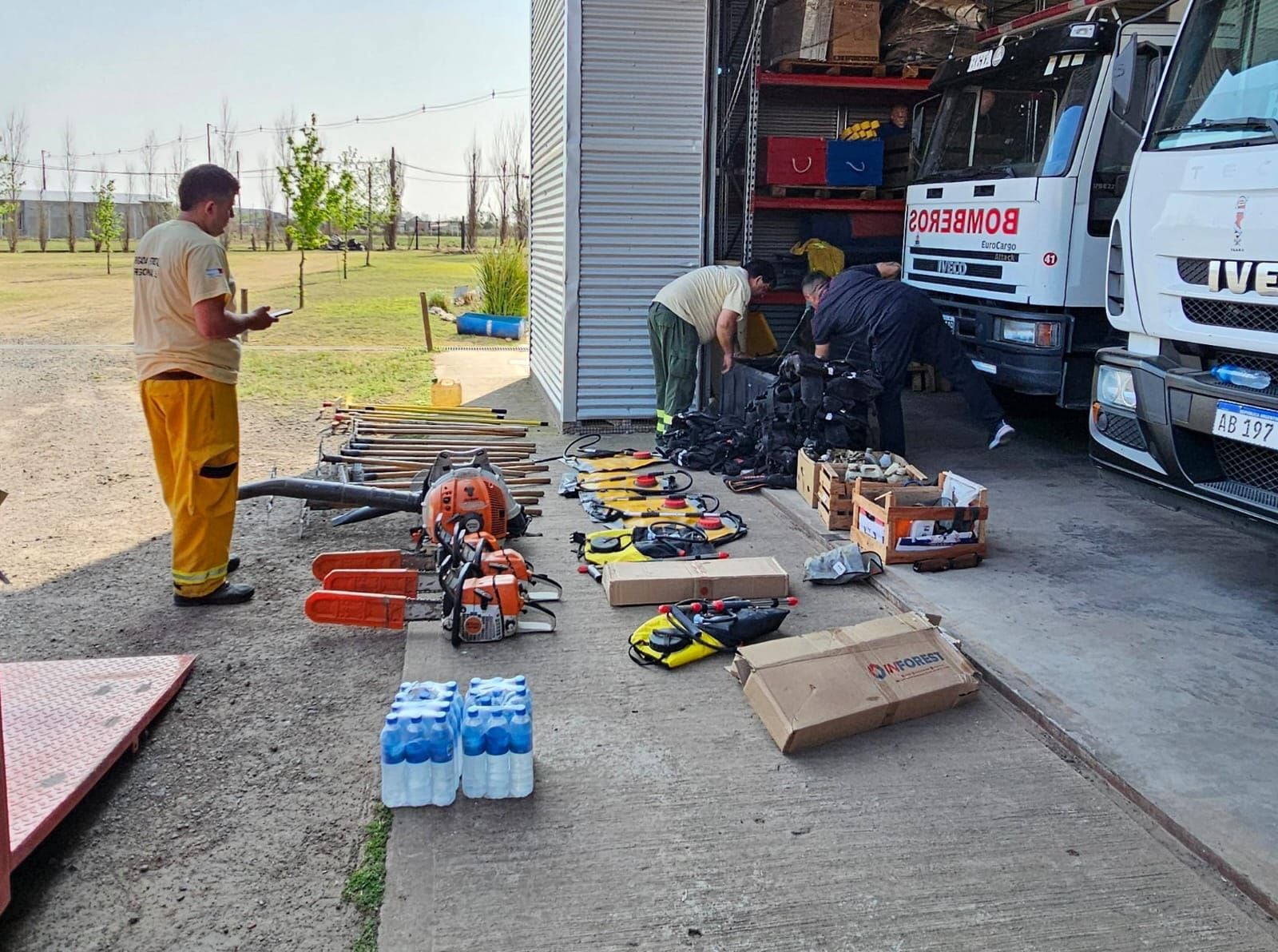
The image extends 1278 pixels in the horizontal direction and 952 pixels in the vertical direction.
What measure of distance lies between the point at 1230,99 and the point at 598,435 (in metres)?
5.95

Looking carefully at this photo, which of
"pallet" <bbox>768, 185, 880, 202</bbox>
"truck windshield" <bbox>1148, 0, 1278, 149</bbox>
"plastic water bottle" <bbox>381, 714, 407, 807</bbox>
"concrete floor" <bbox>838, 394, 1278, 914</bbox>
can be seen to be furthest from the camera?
"pallet" <bbox>768, 185, 880, 202</bbox>

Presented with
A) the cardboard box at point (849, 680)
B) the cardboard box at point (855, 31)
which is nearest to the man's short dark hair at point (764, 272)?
the cardboard box at point (855, 31)

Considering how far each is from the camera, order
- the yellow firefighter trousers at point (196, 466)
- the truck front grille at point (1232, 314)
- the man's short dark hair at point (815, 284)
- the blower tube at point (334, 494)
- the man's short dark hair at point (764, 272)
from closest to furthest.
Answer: the truck front grille at point (1232, 314), the yellow firefighter trousers at point (196, 466), the blower tube at point (334, 494), the man's short dark hair at point (815, 284), the man's short dark hair at point (764, 272)

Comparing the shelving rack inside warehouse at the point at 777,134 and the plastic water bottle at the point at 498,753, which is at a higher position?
the shelving rack inside warehouse at the point at 777,134

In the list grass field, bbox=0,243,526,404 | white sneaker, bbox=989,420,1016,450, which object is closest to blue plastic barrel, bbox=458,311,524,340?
grass field, bbox=0,243,526,404

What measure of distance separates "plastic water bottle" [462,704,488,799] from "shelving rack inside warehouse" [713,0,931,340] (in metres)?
7.46

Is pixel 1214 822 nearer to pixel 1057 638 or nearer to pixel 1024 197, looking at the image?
pixel 1057 638

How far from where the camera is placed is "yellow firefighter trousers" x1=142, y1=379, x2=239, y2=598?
517cm

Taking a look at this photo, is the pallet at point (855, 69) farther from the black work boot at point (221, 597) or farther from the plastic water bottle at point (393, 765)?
the plastic water bottle at point (393, 765)

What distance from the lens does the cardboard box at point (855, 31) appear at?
33.5 feet

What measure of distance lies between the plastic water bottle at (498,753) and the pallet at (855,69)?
8.67m

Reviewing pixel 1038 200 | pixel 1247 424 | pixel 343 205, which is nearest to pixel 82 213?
pixel 343 205

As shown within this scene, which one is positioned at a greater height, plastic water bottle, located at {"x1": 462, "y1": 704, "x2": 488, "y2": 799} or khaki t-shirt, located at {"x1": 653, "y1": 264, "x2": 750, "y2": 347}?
khaki t-shirt, located at {"x1": 653, "y1": 264, "x2": 750, "y2": 347}

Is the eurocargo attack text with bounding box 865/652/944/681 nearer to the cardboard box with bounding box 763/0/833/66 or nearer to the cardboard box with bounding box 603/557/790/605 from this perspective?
the cardboard box with bounding box 603/557/790/605
